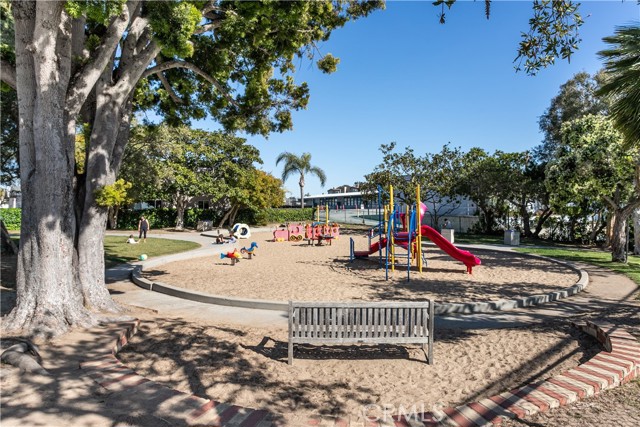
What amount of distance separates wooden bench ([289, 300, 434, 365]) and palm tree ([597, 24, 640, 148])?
21.6 ft

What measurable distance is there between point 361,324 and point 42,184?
5627 millimetres

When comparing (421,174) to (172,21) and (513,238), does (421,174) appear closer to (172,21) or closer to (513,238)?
(513,238)

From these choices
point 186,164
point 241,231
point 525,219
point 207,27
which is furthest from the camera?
point 186,164

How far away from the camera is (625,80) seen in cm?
797

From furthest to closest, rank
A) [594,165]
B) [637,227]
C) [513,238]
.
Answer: [513,238] < [637,227] < [594,165]

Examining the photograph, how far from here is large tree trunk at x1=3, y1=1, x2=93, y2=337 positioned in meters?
6.05

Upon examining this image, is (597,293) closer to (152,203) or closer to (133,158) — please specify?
(133,158)

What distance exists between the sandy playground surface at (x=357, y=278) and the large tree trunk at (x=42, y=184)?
389cm

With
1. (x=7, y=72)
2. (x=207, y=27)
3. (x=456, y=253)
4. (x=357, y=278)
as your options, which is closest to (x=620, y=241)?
(x=456, y=253)

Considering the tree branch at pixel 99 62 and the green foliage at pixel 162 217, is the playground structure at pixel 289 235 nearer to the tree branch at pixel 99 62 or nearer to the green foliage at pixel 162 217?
the green foliage at pixel 162 217

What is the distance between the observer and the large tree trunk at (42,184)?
19.9ft

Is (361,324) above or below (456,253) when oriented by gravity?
below

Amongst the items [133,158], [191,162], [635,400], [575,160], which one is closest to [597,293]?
[635,400]

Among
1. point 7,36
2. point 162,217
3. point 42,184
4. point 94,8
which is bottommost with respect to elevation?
point 162,217
